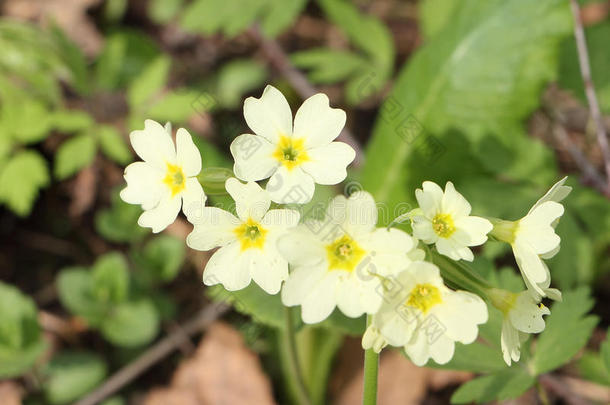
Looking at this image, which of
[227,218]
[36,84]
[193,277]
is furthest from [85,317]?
[227,218]

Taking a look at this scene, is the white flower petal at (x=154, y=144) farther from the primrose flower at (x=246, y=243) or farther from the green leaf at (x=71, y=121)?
the green leaf at (x=71, y=121)

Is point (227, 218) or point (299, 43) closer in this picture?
point (227, 218)

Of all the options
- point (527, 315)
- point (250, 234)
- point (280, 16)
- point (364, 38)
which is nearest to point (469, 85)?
point (364, 38)

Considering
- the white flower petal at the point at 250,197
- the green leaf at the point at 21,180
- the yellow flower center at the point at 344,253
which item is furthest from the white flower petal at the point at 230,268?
the green leaf at the point at 21,180

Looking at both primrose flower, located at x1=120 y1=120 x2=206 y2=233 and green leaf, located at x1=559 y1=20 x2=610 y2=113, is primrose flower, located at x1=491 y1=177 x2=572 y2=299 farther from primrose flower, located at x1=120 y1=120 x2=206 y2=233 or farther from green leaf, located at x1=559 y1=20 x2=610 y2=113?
green leaf, located at x1=559 y1=20 x2=610 y2=113

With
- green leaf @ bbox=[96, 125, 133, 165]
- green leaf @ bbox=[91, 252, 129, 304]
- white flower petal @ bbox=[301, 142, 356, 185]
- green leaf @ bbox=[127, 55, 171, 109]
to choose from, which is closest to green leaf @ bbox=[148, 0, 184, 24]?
green leaf @ bbox=[127, 55, 171, 109]

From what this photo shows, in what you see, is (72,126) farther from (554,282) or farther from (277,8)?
(554,282)
